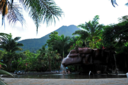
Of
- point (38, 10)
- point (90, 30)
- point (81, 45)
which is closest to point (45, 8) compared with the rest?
point (38, 10)

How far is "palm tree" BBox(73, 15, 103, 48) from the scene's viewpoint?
22697 millimetres

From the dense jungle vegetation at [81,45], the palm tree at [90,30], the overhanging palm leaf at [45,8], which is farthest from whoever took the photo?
the palm tree at [90,30]

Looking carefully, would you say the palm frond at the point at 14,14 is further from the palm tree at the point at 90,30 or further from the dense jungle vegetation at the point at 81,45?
the palm tree at the point at 90,30

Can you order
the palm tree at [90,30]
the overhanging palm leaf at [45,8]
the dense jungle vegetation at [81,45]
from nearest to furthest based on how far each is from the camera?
1. the overhanging palm leaf at [45,8]
2. the dense jungle vegetation at [81,45]
3. the palm tree at [90,30]

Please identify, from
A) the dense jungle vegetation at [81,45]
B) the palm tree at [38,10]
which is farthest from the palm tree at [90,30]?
the palm tree at [38,10]

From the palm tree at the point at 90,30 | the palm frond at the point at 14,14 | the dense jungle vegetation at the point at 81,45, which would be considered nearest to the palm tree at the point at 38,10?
the palm frond at the point at 14,14

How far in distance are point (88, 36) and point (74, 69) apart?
824cm

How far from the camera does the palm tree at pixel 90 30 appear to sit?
74.5 feet

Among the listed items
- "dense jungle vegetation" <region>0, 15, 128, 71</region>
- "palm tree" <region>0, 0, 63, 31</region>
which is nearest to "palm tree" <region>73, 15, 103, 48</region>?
"dense jungle vegetation" <region>0, 15, 128, 71</region>

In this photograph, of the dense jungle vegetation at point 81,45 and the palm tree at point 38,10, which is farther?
the dense jungle vegetation at point 81,45

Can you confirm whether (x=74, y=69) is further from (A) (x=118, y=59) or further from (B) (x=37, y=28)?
(B) (x=37, y=28)

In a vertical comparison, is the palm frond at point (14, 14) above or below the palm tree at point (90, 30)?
below

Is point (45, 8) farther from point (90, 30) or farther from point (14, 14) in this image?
point (90, 30)

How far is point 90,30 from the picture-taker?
23.4 metres
